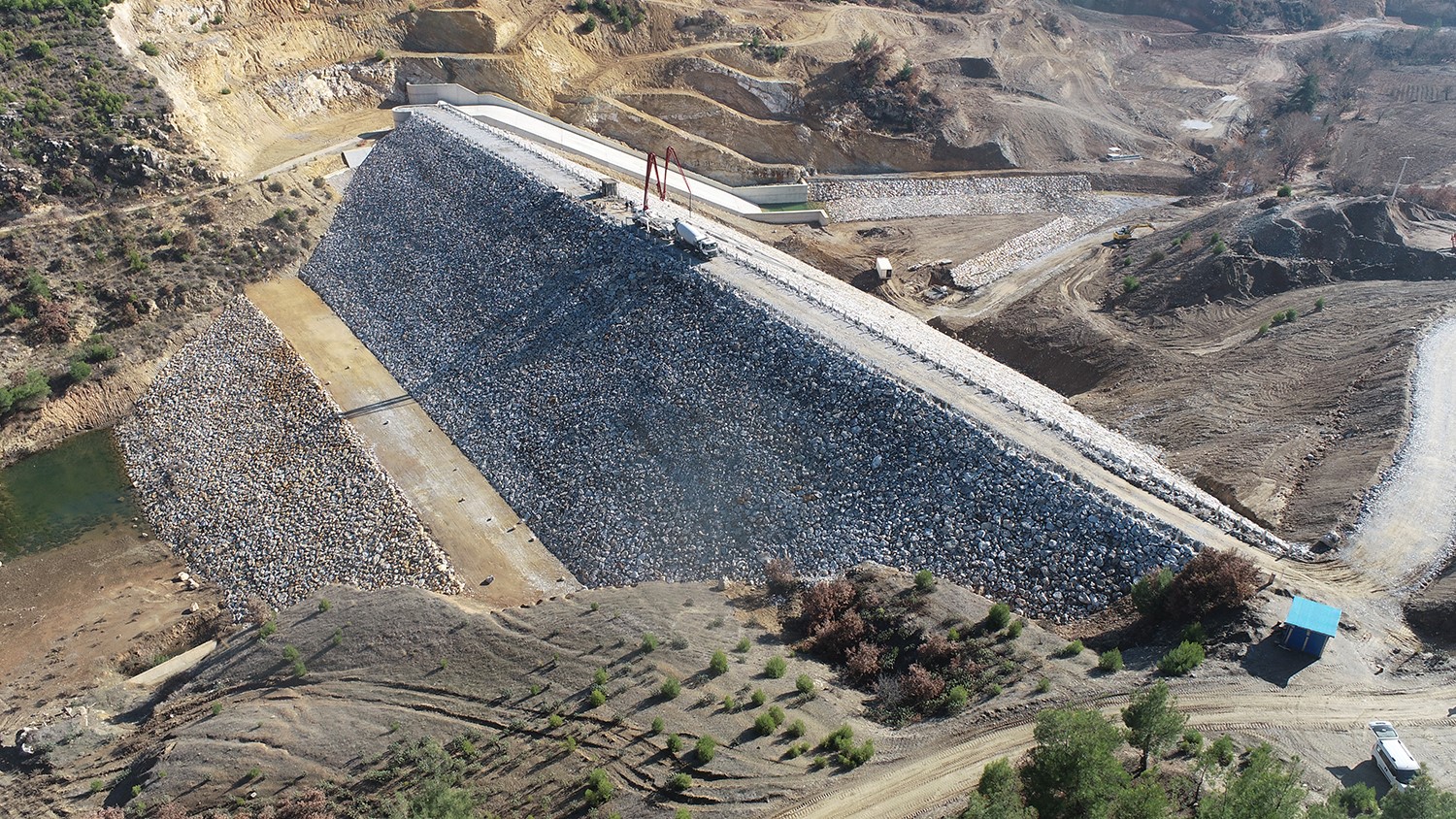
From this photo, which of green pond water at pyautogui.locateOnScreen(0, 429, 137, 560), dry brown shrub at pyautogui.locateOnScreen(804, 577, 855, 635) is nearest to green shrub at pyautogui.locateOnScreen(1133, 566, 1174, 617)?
dry brown shrub at pyautogui.locateOnScreen(804, 577, 855, 635)

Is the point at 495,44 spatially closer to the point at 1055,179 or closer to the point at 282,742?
the point at 1055,179

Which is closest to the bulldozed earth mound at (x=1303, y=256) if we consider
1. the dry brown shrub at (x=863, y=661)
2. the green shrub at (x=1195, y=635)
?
the green shrub at (x=1195, y=635)

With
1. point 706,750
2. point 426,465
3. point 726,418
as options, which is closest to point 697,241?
point 726,418

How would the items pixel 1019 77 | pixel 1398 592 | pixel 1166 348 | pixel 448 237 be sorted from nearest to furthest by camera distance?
1. pixel 1398 592
2. pixel 1166 348
3. pixel 448 237
4. pixel 1019 77

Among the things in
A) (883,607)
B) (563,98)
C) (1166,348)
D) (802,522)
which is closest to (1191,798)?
(883,607)

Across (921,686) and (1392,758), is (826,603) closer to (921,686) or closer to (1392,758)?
(921,686)

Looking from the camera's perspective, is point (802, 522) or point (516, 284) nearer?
point (802, 522)

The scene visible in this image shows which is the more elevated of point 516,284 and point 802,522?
point 516,284

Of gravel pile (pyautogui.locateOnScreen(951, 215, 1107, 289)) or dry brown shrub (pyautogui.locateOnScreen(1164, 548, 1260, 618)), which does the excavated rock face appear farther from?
dry brown shrub (pyautogui.locateOnScreen(1164, 548, 1260, 618))
